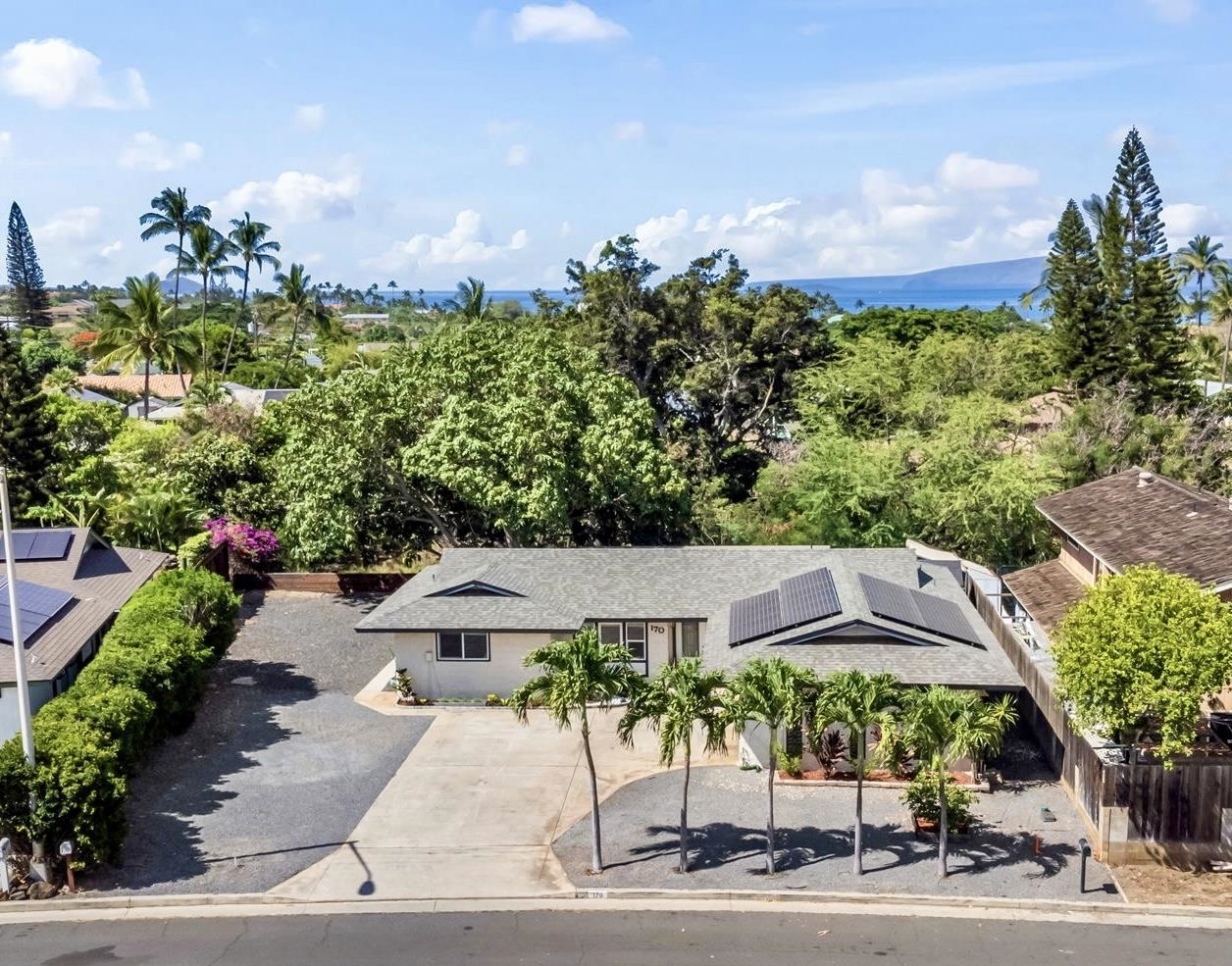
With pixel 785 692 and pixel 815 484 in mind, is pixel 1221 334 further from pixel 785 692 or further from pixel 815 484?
pixel 785 692

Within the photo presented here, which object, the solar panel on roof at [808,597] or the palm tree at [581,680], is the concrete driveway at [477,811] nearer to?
the palm tree at [581,680]

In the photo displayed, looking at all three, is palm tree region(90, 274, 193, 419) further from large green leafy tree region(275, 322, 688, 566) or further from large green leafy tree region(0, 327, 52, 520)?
large green leafy tree region(275, 322, 688, 566)

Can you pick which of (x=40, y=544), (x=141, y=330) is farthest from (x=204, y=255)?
(x=40, y=544)

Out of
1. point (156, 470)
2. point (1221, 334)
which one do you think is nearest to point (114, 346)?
point (156, 470)

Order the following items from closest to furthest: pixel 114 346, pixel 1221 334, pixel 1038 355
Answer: pixel 1038 355, pixel 114 346, pixel 1221 334

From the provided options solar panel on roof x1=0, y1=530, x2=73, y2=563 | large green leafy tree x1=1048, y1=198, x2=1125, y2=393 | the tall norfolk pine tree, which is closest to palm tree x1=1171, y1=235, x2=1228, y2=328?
large green leafy tree x1=1048, y1=198, x2=1125, y2=393
